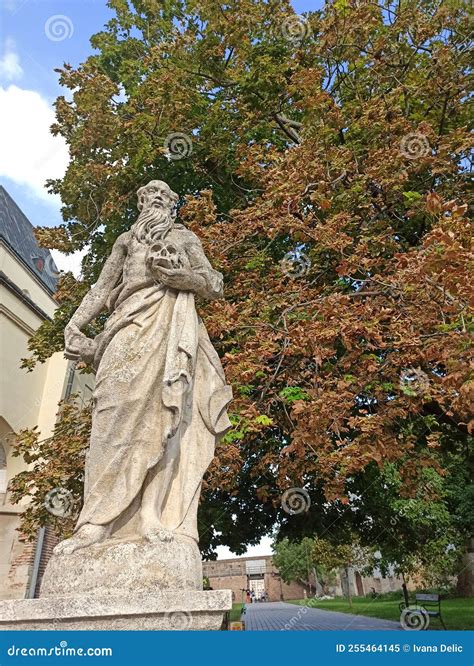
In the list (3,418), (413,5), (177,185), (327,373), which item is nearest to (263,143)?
(177,185)

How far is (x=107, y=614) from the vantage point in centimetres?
251

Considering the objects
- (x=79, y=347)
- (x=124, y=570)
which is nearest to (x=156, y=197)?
(x=79, y=347)

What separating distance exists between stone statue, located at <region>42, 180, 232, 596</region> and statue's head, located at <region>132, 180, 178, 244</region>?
0.04ft

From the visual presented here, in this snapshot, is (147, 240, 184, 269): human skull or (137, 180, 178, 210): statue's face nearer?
(147, 240, 184, 269): human skull

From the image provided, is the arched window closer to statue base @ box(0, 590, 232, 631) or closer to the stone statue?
the stone statue

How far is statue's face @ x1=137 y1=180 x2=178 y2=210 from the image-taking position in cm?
430

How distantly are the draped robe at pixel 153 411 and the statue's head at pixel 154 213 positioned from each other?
0.29 m

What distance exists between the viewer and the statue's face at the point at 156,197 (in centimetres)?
430

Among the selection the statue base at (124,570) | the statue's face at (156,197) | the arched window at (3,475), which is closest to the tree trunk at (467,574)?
the arched window at (3,475)

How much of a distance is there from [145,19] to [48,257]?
1356 cm

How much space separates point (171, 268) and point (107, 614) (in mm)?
2076

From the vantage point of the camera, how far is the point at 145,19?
1532 centimetres

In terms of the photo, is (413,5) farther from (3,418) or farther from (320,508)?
(3,418)

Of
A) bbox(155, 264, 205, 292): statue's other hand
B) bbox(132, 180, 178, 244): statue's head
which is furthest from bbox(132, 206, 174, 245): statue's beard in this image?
bbox(155, 264, 205, 292): statue's other hand
